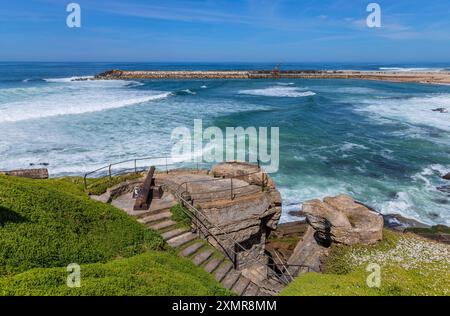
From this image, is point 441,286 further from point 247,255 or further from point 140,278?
point 140,278

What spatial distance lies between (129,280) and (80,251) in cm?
198

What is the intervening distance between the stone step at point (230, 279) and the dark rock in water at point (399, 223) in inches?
488

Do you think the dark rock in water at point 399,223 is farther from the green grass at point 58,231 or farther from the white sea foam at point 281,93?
the white sea foam at point 281,93

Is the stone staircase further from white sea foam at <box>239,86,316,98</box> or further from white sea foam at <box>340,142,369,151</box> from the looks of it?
white sea foam at <box>239,86,316,98</box>

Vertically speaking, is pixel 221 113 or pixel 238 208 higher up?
pixel 221 113

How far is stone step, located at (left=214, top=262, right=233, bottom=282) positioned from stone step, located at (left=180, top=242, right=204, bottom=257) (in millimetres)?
1060

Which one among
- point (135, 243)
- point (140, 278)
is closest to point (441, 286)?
point (140, 278)

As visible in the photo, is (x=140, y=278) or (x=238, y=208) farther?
(x=238, y=208)

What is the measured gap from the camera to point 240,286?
1048 cm

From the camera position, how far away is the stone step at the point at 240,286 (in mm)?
10202

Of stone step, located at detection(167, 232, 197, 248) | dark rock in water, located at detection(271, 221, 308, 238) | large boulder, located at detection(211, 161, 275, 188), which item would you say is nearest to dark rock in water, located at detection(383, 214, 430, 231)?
dark rock in water, located at detection(271, 221, 308, 238)

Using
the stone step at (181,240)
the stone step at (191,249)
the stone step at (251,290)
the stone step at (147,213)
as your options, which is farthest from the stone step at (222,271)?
the stone step at (147,213)
